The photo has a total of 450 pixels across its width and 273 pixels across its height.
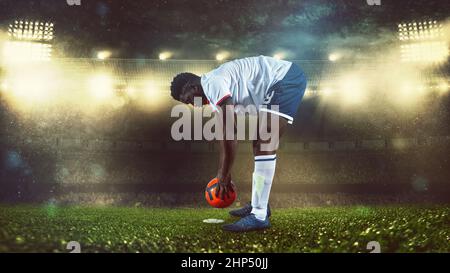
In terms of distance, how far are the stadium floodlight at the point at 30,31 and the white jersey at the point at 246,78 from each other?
8644 mm

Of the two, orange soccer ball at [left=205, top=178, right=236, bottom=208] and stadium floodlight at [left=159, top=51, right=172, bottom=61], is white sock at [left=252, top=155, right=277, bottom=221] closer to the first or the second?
orange soccer ball at [left=205, top=178, right=236, bottom=208]

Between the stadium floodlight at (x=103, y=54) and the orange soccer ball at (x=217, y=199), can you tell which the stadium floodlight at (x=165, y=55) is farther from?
the orange soccer ball at (x=217, y=199)

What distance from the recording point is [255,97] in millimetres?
3859

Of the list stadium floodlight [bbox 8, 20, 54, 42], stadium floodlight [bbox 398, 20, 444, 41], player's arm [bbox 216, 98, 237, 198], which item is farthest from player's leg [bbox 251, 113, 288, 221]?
stadium floodlight [bbox 8, 20, 54, 42]

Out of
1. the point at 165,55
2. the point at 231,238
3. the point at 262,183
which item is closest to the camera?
A: the point at 231,238

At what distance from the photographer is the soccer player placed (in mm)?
3398

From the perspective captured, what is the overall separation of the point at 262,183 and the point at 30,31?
9.79m

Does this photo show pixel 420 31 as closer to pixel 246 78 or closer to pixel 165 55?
pixel 165 55

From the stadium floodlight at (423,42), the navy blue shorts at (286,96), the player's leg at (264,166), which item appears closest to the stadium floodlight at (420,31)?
the stadium floodlight at (423,42)

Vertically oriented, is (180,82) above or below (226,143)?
above

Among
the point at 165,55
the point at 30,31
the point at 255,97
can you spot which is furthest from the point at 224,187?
the point at 30,31

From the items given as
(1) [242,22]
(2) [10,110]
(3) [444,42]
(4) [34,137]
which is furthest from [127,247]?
(3) [444,42]

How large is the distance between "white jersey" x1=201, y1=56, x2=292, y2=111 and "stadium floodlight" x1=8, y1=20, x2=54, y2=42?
8.64 m

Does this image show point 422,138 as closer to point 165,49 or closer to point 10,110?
point 165,49
